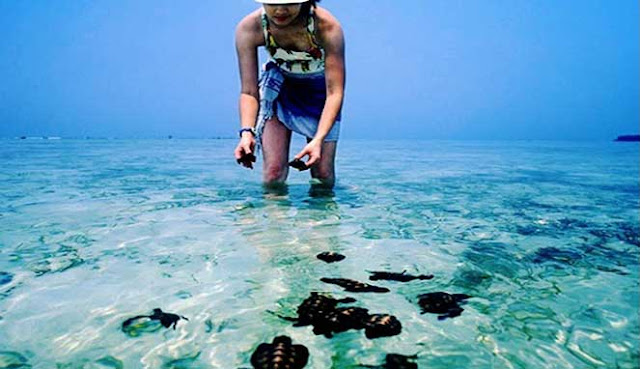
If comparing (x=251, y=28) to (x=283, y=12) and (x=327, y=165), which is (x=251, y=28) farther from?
(x=327, y=165)

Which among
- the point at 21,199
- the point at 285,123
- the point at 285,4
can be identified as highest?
the point at 285,4

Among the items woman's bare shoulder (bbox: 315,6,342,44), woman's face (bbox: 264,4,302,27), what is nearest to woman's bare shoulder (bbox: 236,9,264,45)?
woman's face (bbox: 264,4,302,27)

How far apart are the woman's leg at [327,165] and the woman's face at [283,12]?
229 centimetres

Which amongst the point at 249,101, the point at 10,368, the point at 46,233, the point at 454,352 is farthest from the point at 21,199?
the point at 454,352

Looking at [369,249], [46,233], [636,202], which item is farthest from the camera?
[636,202]

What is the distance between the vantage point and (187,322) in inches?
87.0

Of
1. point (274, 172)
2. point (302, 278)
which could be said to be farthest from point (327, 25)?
point (302, 278)

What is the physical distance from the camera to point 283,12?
4.66 meters

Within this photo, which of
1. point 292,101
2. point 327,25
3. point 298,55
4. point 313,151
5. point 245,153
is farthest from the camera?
point 292,101

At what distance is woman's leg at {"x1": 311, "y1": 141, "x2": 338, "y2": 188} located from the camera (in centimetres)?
689

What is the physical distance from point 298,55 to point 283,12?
117 cm

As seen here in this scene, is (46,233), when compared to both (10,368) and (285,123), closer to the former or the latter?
(10,368)

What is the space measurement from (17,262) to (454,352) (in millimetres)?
3018

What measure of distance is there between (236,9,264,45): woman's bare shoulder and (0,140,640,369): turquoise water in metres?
2.14
